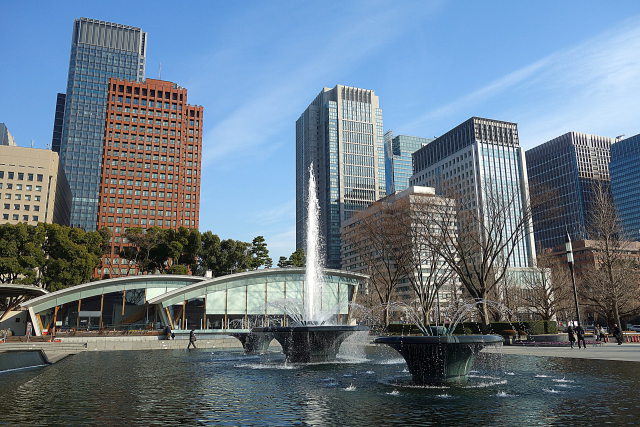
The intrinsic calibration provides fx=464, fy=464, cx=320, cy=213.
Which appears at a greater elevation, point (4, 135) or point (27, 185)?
point (4, 135)

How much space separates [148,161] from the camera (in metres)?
128

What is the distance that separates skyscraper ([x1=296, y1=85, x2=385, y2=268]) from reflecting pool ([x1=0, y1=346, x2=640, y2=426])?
168m

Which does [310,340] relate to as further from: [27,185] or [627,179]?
[627,179]

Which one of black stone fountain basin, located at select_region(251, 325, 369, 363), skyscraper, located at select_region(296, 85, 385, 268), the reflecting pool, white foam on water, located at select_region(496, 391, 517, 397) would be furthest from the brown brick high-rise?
white foam on water, located at select_region(496, 391, 517, 397)

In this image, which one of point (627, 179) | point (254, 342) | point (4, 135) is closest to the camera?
point (254, 342)

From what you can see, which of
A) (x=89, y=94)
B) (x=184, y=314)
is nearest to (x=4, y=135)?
(x=89, y=94)

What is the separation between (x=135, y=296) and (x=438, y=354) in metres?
47.1

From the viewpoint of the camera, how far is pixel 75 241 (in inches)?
2518

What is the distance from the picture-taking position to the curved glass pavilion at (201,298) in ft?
158

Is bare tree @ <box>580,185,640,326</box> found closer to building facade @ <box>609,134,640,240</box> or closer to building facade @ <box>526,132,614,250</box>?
building facade @ <box>526,132,614,250</box>

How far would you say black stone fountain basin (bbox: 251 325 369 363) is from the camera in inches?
847

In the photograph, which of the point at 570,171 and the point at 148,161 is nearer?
the point at 148,161

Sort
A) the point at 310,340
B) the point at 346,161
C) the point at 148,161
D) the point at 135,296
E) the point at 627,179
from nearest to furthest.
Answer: the point at 310,340 → the point at 135,296 → the point at 148,161 → the point at 627,179 → the point at 346,161

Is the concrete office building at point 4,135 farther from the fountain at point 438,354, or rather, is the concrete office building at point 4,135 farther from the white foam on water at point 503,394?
the white foam on water at point 503,394
